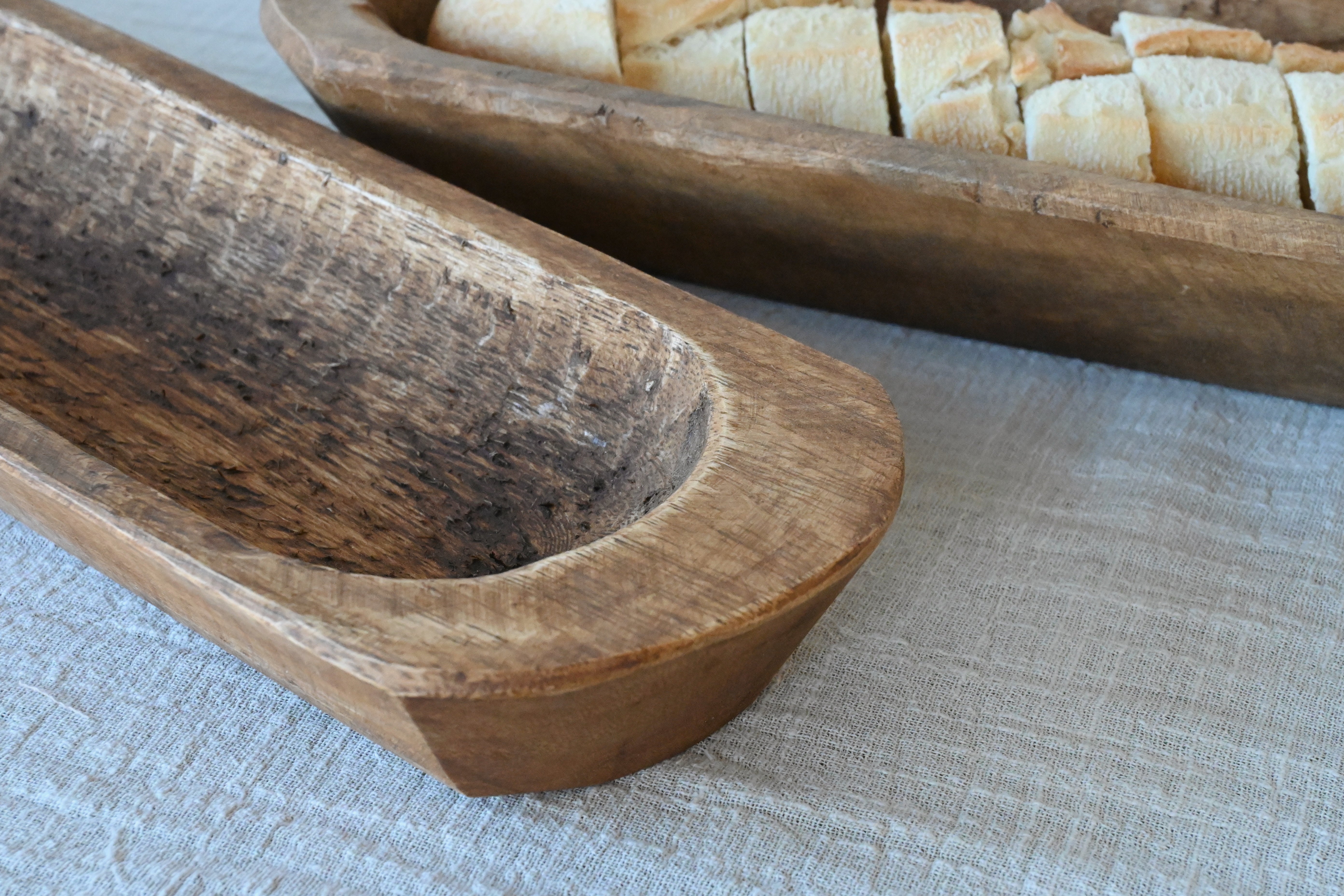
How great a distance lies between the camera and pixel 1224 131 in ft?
3.13

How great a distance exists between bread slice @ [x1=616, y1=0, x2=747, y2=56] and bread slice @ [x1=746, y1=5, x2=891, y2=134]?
0.02 metres

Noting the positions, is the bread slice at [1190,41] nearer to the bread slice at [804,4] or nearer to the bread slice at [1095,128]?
the bread slice at [1095,128]

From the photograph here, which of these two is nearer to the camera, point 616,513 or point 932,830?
point 932,830

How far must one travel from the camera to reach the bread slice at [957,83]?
1.00m

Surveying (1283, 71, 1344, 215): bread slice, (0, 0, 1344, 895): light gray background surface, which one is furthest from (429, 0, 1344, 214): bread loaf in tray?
(0, 0, 1344, 895): light gray background surface

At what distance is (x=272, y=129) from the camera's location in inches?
40.1

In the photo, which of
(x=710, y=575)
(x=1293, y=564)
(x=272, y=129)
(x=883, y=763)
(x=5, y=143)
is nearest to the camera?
(x=710, y=575)

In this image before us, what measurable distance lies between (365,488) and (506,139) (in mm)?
318

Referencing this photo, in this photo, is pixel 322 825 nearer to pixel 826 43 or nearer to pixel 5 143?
pixel 826 43

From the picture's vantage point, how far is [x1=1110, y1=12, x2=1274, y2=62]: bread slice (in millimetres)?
1032

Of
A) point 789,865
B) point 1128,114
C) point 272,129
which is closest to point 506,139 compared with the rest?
point 272,129

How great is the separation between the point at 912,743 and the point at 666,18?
2.18ft

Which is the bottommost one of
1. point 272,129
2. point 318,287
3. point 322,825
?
point 322,825

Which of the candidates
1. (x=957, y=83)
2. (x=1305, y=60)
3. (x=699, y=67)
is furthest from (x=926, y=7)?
(x=1305, y=60)
